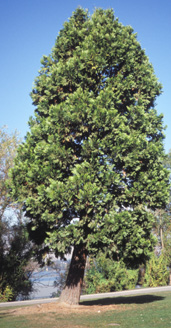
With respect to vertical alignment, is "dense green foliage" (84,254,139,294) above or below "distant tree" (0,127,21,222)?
below

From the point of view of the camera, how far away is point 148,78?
1452 cm

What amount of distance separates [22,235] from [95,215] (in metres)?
13.4

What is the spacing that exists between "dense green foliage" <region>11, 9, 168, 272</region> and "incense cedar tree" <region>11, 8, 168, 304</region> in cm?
4

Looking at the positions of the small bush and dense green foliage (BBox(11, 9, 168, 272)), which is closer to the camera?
dense green foliage (BBox(11, 9, 168, 272))

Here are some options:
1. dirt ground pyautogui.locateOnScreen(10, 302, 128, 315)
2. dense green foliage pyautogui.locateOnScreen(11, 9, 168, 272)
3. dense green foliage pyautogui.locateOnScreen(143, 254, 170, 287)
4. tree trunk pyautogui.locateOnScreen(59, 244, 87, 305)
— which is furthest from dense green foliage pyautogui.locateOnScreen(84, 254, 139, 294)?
dense green foliage pyautogui.locateOnScreen(11, 9, 168, 272)

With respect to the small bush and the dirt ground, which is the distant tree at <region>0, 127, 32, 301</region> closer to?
the small bush

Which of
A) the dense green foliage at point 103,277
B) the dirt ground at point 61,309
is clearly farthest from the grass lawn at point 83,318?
the dense green foliage at point 103,277

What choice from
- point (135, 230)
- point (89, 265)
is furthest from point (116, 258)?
point (89, 265)

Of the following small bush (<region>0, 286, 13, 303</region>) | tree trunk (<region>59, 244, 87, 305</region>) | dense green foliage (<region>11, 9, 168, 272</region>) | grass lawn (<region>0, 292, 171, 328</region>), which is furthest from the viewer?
small bush (<region>0, 286, 13, 303</region>)

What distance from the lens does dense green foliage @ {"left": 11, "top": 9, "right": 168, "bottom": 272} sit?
11.0 meters

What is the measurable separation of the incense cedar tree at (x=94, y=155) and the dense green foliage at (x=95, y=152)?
0.04 meters

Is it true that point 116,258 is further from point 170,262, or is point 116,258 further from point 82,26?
point 170,262

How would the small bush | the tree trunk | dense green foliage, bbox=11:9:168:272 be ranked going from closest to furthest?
1. dense green foliage, bbox=11:9:168:272
2. the tree trunk
3. the small bush

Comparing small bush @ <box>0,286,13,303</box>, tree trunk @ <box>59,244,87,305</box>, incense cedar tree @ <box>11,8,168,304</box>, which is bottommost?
small bush @ <box>0,286,13,303</box>
